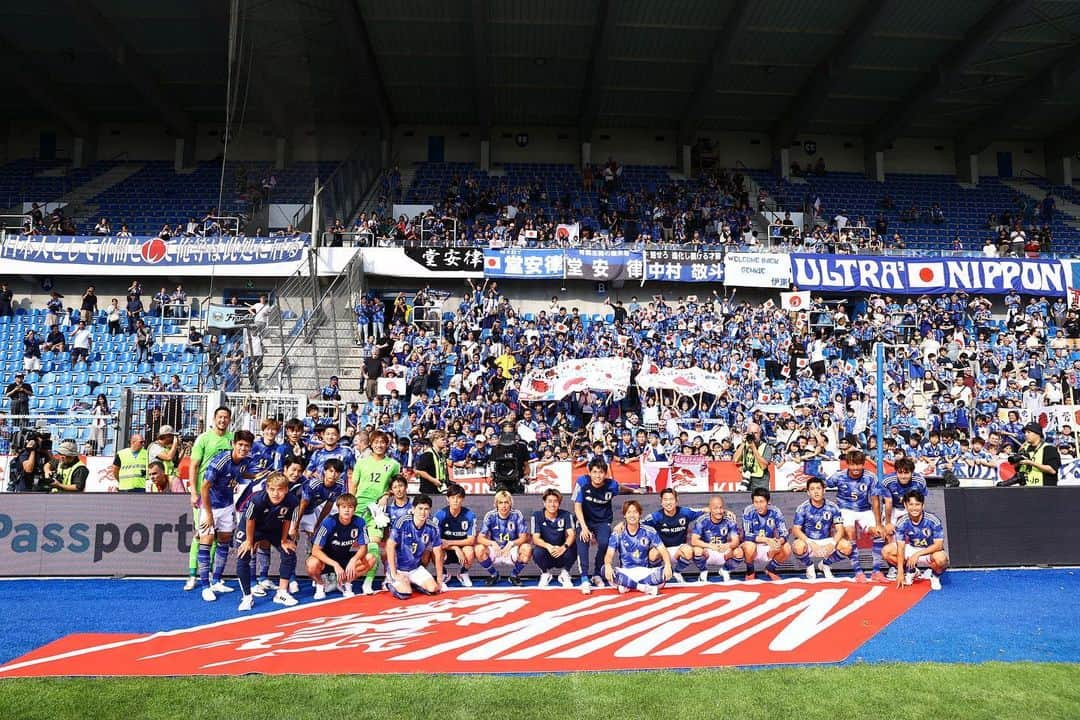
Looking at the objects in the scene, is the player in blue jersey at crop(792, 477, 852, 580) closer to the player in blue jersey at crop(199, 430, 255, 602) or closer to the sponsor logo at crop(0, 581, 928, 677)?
the sponsor logo at crop(0, 581, 928, 677)

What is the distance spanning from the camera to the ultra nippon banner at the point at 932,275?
2733 centimetres

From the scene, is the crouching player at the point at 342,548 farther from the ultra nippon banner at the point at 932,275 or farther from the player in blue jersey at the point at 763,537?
the ultra nippon banner at the point at 932,275

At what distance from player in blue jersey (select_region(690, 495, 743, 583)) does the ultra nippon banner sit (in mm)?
18079

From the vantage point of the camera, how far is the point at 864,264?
90.1 feet

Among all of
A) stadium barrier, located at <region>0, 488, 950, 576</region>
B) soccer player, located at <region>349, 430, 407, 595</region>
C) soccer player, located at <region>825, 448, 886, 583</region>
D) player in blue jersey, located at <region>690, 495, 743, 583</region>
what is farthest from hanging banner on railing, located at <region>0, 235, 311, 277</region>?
soccer player, located at <region>825, 448, 886, 583</region>

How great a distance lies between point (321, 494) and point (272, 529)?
0.82m

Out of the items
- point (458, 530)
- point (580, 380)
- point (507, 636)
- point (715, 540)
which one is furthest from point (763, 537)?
point (580, 380)

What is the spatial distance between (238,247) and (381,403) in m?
9.42

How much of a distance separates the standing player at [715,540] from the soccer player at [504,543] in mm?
2177

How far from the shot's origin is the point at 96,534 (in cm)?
1084

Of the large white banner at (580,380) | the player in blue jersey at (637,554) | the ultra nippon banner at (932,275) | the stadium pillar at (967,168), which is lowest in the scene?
the player in blue jersey at (637,554)

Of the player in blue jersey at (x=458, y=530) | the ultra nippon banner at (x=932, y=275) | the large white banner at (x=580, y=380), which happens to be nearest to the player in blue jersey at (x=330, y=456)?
the player in blue jersey at (x=458, y=530)

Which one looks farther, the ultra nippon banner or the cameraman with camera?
the ultra nippon banner

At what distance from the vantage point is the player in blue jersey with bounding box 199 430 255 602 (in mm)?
9594
